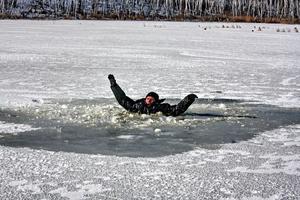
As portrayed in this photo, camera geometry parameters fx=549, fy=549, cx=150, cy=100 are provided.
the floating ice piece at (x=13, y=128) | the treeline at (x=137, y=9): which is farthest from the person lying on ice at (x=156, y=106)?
the treeline at (x=137, y=9)

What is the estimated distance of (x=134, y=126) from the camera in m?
8.18

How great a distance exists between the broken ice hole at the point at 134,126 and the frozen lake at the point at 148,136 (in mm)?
15

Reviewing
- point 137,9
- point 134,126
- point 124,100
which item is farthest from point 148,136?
point 137,9

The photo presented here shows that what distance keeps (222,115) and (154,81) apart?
4.77 metres

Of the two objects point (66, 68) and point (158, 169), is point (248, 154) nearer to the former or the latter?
point (158, 169)

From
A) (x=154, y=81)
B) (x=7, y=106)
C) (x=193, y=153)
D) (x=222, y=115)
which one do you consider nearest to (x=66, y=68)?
(x=154, y=81)

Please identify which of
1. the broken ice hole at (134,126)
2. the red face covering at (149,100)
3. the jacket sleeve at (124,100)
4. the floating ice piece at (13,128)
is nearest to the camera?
the broken ice hole at (134,126)

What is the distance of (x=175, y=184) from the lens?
17.2 ft

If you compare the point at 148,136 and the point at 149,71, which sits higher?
the point at 149,71

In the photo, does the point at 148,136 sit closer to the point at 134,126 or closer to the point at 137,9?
the point at 134,126

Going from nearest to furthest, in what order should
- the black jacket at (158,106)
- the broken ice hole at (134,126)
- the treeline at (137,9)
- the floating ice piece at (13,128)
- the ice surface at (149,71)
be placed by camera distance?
the broken ice hole at (134,126), the floating ice piece at (13,128), the black jacket at (158,106), the ice surface at (149,71), the treeline at (137,9)

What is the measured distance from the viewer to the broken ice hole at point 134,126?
6910mm

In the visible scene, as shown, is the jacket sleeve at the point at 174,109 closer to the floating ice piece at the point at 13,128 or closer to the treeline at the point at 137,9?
the floating ice piece at the point at 13,128

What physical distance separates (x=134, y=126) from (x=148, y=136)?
72 centimetres
